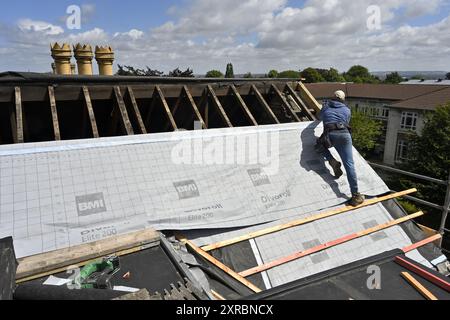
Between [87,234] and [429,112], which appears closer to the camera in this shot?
[87,234]

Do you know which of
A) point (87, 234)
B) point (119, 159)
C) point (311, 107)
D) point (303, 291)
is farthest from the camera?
point (311, 107)

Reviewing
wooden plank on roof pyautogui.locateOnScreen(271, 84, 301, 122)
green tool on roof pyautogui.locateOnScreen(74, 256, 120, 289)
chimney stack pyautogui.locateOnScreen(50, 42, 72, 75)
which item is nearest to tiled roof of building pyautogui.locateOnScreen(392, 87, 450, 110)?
wooden plank on roof pyautogui.locateOnScreen(271, 84, 301, 122)

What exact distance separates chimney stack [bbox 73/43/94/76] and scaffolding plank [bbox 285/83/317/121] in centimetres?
444

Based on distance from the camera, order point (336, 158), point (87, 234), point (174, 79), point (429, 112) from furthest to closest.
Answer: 1. point (429, 112)
2. point (174, 79)
3. point (336, 158)
4. point (87, 234)

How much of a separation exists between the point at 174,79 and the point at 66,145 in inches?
94.0

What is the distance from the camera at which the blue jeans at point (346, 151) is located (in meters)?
4.20

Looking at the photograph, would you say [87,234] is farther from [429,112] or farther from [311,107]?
[429,112]

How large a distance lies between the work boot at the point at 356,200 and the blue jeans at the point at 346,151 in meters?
0.06

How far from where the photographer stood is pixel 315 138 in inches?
A: 199

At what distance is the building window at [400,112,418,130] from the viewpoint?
29.1 metres

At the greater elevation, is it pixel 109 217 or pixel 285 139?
pixel 285 139

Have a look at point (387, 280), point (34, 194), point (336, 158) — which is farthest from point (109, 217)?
point (336, 158)

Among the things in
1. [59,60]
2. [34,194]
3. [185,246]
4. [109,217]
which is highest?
[59,60]

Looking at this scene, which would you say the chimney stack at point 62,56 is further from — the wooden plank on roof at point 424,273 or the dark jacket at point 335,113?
the wooden plank on roof at point 424,273
